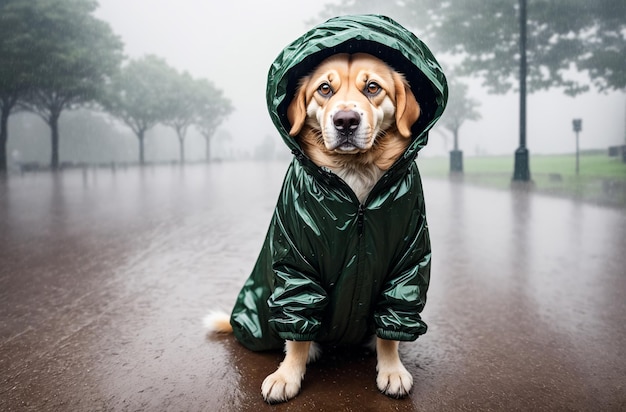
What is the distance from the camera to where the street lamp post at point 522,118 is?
12.1m

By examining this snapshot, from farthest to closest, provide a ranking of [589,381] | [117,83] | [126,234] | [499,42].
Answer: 1. [117,83]
2. [499,42]
3. [126,234]
4. [589,381]

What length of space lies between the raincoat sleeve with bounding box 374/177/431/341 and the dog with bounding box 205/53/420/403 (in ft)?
0.73

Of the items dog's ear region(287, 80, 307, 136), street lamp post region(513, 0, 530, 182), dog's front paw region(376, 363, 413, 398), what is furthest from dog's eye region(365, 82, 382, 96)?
street lamp post region(513, 0, 530, 182)

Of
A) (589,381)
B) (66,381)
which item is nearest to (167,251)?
(66,381)

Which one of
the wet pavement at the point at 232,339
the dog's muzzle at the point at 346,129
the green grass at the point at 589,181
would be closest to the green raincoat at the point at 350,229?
the dog's muzzle at the point at 346,129

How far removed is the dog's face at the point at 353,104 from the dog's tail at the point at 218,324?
1314mm

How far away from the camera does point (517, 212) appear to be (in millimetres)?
7895

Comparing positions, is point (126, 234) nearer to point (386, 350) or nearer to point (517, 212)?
point (386, 350)

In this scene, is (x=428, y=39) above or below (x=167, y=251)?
above

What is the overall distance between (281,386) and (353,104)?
1.26 meters

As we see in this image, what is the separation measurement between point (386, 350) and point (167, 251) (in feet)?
11.3

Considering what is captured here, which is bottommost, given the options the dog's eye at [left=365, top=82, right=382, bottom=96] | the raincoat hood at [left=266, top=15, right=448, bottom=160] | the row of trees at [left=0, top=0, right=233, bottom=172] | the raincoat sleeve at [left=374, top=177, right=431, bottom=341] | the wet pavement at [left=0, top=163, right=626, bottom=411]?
the wet pavement at [left=0, top=163, right=626, bottom=411]

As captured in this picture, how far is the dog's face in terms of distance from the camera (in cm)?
170

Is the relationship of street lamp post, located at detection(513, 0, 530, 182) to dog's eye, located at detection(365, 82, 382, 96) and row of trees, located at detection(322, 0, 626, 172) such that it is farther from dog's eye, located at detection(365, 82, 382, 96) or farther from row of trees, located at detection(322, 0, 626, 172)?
dog's eye, located at detection(365, 82, 382, 96)
